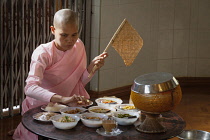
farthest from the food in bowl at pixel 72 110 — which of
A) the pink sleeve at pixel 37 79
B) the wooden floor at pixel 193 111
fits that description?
the wooden floor at pixel 193 111

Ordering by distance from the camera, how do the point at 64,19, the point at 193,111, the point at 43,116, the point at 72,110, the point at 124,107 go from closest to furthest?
the point at 43,116
the point at 72,110
the point at 124,107
the point at 64,19
the point at 193,111

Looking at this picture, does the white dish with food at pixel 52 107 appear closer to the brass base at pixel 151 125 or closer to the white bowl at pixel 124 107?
the white bowl at pixel 124 107

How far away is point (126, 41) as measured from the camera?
10.1 feet

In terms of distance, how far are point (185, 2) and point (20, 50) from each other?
3.18 meters

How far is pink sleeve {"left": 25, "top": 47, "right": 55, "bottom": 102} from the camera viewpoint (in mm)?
3021

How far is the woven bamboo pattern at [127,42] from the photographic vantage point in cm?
306

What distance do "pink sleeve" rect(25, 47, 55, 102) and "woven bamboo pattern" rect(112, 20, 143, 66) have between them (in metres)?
0.60

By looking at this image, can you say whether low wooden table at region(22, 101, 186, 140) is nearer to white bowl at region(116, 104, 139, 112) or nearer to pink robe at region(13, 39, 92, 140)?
white bowl at region(116, 104, 139, 112)

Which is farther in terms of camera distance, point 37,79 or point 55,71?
point 55,71

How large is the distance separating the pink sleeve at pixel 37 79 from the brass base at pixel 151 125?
29.5 inches

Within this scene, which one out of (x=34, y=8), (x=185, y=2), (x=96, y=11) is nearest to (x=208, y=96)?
(x=185, y=2)

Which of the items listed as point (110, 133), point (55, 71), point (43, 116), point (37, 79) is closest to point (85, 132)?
point (110, 133)

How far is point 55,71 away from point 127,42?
0.67 m

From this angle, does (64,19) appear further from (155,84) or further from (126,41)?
(155,84)
